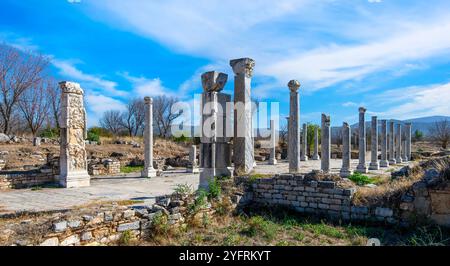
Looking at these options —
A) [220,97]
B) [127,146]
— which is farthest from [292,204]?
[127,146]

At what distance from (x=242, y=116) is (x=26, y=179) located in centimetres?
872

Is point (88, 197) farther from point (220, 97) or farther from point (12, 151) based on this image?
point (12, 151)

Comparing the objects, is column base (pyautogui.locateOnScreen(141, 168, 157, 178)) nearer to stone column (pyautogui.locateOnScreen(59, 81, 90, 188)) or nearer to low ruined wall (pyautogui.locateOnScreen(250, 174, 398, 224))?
stone column (pyautogui.locateOnScreen(59, 81, 90, 188))

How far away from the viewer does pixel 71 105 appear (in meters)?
12.3

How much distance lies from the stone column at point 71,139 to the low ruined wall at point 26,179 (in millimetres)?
1295

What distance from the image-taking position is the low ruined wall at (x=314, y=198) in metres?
7.38

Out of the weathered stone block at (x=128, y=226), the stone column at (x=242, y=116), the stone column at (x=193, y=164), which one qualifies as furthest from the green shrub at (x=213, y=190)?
the stone column at (x=193, y=164)

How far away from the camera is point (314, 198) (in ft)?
27.1

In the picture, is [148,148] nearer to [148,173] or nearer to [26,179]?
[148,173]

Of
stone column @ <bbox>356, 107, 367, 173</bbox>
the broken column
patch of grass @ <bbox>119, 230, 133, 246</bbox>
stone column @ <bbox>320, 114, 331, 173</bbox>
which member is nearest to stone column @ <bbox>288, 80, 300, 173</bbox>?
stone column @ <bbox>320, 114, 331, 173</bbox>

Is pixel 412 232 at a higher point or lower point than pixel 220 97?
lower

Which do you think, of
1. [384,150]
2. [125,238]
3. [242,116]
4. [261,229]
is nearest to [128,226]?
[125,238]
